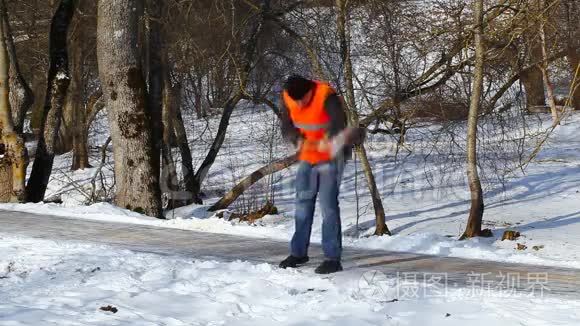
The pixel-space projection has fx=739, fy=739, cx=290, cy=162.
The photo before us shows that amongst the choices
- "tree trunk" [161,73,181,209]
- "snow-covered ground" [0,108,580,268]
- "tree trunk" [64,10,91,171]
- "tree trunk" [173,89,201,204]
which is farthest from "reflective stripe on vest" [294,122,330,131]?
"tree trunk" [64,10,91,171]

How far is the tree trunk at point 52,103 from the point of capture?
1345 centimetres

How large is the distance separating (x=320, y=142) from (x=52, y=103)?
9.02 metres

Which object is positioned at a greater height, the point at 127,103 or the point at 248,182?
the point at 127,103

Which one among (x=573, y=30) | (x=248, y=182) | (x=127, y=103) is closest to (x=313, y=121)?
(x=127, y=103)

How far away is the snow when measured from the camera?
14.3 feet

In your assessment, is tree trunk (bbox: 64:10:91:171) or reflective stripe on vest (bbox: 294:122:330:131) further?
tree trunk (bbox: 64:10:91:171)

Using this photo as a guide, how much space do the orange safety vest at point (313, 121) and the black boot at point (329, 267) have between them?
799 mm

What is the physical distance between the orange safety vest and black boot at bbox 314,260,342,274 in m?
0.80

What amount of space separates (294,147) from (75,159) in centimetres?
2211

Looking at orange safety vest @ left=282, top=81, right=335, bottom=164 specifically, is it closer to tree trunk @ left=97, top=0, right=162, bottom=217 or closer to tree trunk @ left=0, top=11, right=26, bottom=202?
tree trunk @ left=97, top=0, right=162, bottom=217

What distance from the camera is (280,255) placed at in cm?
683

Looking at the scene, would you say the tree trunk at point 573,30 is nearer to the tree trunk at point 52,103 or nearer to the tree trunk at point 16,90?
the tree trunk at point 52,103

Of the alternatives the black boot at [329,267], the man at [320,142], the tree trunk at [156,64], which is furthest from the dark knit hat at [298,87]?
the tree trunk at [156,64]

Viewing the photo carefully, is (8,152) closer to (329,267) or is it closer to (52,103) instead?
(52,103)
